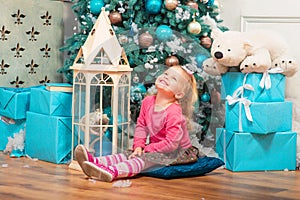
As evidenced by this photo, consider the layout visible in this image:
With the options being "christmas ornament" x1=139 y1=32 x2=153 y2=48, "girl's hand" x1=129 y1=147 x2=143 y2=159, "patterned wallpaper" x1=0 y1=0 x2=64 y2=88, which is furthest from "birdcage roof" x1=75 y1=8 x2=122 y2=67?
"patterned wallpaper" x1=0 y1=0 x2=64 y2=88

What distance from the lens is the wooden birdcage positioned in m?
2.89

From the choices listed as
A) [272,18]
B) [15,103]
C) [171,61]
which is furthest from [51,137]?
[272,18]

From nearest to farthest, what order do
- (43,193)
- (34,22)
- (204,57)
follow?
(43,193), (204,57), (34,22)

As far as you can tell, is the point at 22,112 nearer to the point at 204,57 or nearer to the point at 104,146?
the point at 104,146

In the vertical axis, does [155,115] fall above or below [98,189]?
above

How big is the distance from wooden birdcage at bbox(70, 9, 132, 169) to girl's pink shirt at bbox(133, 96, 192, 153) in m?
0.10

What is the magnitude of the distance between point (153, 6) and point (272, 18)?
763mm

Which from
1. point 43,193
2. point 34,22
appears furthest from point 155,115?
point 34,22

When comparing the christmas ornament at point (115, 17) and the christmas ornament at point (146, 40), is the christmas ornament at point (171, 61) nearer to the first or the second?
the christmas ornament at point (146, 40)

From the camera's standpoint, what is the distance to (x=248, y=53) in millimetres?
3043

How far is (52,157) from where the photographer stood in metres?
3.14

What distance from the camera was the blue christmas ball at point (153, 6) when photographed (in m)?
3.14

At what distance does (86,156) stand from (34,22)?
1.24m

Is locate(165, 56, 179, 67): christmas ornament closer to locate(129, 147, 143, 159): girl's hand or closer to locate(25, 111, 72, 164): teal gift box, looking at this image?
locate(129, 147, 143, 159): girl's hand
